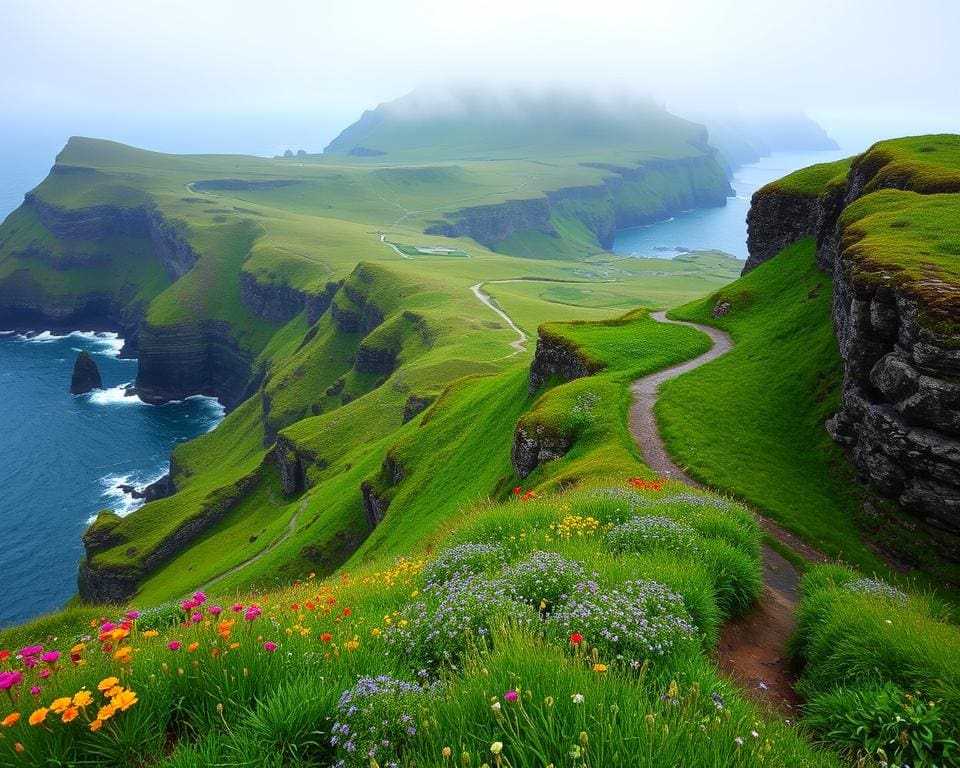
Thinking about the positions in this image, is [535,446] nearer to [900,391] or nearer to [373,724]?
[900,391]

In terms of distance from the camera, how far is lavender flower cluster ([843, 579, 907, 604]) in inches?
472

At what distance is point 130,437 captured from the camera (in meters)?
153

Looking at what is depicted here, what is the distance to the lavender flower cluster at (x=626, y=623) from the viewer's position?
7.20m

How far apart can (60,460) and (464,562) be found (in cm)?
15611

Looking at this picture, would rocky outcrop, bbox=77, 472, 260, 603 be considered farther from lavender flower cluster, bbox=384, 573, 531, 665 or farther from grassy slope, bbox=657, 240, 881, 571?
lavender flower cluster, bbox=384, 573, 531, 665

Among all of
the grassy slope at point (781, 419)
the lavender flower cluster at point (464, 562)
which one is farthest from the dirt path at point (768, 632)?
the lavender flower cluster at point (464, 562)

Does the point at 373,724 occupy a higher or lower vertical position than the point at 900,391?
higher

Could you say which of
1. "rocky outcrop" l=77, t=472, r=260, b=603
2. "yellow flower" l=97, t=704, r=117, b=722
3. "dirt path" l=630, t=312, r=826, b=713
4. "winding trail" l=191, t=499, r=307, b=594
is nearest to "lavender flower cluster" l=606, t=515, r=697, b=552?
"dirt path" l=630, t=312, r=826, b=713

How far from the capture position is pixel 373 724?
516 cm

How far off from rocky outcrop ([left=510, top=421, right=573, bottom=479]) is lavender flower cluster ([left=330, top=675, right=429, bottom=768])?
30471 mm

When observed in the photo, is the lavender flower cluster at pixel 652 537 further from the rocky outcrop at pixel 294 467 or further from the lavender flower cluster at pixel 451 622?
the rocky outcrop at pixel 294 467

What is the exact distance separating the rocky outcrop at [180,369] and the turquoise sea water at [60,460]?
455 cm

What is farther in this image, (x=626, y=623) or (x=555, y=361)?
(x=555, y=361)

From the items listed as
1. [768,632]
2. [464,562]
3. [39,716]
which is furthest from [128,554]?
[39,716]
